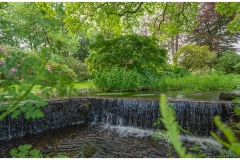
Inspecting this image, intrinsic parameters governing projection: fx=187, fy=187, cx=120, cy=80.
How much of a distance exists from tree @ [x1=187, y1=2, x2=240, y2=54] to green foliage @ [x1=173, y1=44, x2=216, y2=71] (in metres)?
5.90

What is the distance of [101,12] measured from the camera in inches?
304

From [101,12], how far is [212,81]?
20.4 ft

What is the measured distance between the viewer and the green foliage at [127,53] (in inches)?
345

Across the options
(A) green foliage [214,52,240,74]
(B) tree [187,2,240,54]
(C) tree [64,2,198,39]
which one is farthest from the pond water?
(B) tree [187,2,240,54]

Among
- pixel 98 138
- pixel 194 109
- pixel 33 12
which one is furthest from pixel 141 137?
pixel 33 12

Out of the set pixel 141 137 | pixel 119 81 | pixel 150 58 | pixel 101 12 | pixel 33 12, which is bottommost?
pixel 141 137

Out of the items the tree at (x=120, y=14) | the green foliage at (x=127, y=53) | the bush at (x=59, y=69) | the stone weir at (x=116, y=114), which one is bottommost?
the stone weir at (x=116, y=114)

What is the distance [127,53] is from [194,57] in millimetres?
8549

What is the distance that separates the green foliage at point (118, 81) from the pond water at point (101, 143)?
2.65 meters

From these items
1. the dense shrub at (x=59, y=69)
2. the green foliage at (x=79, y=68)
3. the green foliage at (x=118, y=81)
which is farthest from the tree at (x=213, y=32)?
the dense shrub at (x=59, y=69)

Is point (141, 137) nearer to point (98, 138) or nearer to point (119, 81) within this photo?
point (98, 138)

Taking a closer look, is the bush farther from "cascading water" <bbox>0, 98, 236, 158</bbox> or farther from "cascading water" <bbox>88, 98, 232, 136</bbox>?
"cascading water" <bbox>88, 98, 232, 136</bbox>

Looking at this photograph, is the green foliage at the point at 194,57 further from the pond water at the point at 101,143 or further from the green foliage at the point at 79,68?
the pond water at the point at 101,143

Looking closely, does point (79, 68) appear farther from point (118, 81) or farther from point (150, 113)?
point (150, 113)
